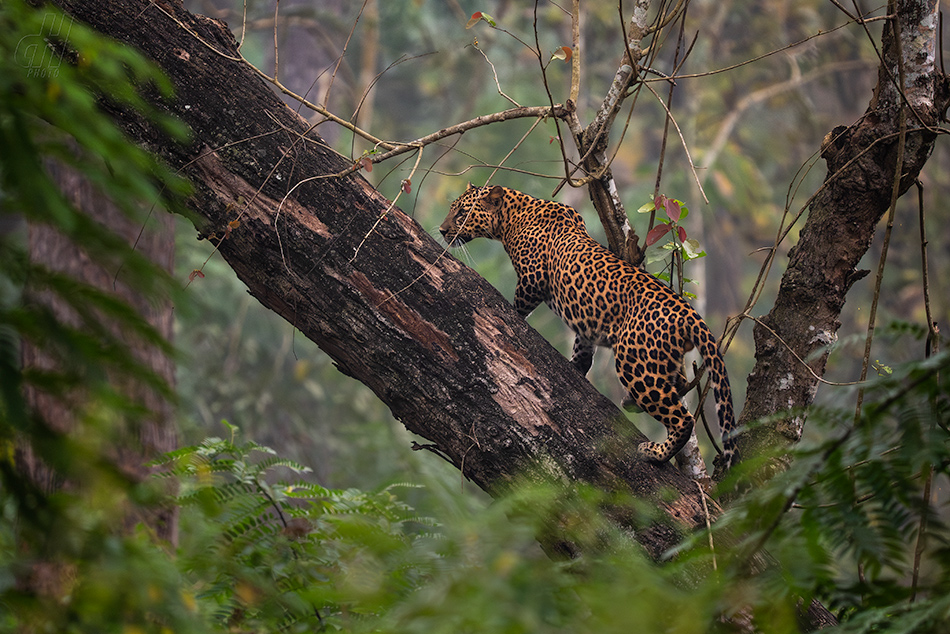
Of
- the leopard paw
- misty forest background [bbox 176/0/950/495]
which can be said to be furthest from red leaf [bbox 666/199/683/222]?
misty forest background [bbox 176/0/950/495]

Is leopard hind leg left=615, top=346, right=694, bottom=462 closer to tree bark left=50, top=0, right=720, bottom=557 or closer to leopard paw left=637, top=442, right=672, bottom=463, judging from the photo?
leopard paw left=637, top=442, right=672, bottom=463

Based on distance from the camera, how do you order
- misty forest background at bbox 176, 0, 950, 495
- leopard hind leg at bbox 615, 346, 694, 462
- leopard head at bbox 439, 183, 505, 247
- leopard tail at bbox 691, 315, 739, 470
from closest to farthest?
leopard hind leg at bbox 615, 346, 694, 462, leopard tail at bbox 691, 315, 739, 470, leopard head at bbox 439, 183, 505, 247, misty forest background at bbox 176, 0, 950, 495

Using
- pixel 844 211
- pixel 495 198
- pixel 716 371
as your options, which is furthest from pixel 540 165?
pixel 844 211

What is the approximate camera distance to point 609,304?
426cm

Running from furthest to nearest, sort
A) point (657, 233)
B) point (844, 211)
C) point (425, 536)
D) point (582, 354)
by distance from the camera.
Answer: point (582, 354) → point (657, 233) → point (844, 211) → point (425, 536)

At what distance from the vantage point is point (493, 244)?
1920 centimetres

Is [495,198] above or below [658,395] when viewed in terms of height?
above

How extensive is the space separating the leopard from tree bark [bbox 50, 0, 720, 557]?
0.40 metres

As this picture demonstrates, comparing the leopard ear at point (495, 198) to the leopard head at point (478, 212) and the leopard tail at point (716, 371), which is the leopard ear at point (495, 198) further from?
the leopard tail at point (716, 371)

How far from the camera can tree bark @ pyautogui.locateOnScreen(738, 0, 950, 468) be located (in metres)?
3.28

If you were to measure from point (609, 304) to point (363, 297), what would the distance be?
1.65m

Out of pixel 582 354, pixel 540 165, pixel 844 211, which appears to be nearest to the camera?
pixel 844 211

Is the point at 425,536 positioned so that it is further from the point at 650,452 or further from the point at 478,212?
the point at 478,212

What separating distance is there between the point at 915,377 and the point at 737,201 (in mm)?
17343
